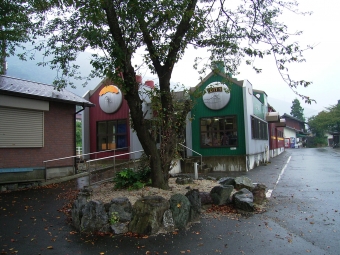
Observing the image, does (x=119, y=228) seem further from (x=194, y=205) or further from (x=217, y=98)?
(x=217, y=98)

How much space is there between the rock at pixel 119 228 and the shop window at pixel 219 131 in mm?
11391

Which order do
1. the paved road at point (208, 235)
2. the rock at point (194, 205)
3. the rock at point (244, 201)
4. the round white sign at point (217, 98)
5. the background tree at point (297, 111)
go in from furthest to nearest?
the background tree at point (297, 111) < the round white sign at point (217, 98) < the rock at point (244, 201) < the rock at point (194, 205) < the paved road at point (208, 235)

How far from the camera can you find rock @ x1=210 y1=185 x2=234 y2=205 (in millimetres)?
7336

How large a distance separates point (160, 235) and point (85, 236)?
1409 millimetres

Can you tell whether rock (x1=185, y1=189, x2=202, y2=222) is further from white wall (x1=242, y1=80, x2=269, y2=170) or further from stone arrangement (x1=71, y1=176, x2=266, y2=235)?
white wall (x1=242, y1=80, x2=269, y2=170)

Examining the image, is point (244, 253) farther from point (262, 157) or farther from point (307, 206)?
point (262, 157)

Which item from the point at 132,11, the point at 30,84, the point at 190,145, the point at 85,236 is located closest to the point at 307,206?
the point at 85,236

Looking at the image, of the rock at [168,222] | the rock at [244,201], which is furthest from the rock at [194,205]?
the rock at [244,201]

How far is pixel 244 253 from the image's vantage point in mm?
4516

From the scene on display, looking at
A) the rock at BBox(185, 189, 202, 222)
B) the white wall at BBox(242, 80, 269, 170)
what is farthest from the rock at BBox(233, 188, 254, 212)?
the white wall at BBox(242, 80, 269, 170)

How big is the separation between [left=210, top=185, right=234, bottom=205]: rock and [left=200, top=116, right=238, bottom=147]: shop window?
29.2 ft

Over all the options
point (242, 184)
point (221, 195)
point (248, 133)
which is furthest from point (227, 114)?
point (221, 195)

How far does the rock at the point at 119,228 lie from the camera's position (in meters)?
5.55

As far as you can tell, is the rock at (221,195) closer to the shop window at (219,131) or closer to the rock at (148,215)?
the rock at (148,215)
